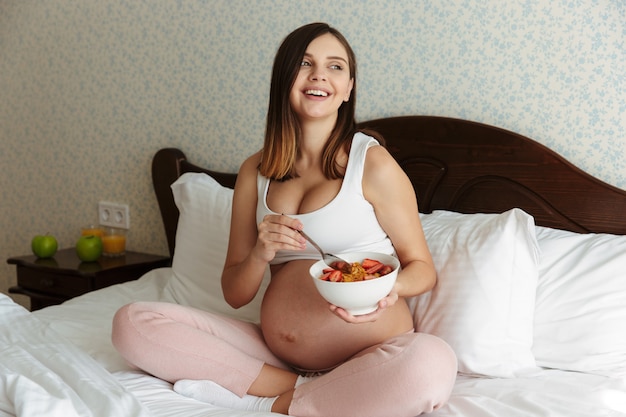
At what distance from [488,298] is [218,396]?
24.4 inches

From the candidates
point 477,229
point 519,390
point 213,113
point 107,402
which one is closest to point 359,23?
point 213,113

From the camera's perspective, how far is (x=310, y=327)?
147cm

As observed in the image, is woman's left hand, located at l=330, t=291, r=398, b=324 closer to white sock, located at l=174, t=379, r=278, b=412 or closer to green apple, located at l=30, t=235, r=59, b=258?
white sock, located at l=174, t=379, r=278, b=412

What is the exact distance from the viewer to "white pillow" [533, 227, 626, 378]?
1519 millimetres

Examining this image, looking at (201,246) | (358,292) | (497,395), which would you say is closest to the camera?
(358,292)

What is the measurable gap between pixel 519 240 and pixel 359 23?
855 mm

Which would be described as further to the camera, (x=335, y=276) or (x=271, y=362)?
(x=271, y=362)

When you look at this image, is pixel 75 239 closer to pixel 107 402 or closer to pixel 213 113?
pixel 213 113

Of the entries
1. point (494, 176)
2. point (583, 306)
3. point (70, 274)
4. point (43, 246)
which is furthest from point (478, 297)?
point (43, 246)

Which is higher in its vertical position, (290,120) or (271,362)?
(290,120)

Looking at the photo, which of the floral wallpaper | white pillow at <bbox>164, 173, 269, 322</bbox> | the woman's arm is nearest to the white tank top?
the woman's arm

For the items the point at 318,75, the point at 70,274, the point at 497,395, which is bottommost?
the point at 70,274

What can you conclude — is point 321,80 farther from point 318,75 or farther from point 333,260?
point 333,260

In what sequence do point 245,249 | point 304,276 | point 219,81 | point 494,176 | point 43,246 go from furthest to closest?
point 43,246 → point 219,81 → point 494,176 → point 245,249 → point 304,276
